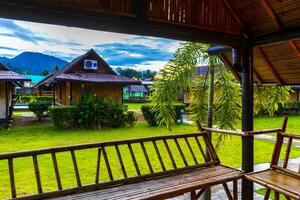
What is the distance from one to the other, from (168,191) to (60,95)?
58.5 ft

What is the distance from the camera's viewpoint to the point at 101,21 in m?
2.70

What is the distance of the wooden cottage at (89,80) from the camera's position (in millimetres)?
16231

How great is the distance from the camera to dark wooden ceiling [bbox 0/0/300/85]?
8.22 ft

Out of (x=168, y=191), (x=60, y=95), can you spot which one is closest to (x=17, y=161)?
(x=168, y=191)

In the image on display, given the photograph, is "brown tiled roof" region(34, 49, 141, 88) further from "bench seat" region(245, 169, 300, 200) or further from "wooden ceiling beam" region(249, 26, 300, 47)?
"bench seat" region(245, 169, 300, 200)

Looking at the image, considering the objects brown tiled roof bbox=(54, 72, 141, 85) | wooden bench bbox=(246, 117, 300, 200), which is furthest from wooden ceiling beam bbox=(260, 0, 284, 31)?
brown tiled roof bbox=(54, 72, 141, 85)

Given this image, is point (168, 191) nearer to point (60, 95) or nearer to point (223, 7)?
point (223, 7)

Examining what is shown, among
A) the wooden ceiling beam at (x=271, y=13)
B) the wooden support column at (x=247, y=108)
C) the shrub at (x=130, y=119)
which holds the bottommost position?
the shrub at (x=130, y=119)

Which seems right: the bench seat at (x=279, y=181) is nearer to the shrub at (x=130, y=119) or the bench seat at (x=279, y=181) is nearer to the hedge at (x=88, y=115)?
the hedge at (x=88, y=115)

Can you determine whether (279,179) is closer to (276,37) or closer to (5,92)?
A: (276,37)

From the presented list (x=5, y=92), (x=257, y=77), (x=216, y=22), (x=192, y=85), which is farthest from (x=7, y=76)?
(x=216, y=22)

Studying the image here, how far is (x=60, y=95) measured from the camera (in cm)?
1944

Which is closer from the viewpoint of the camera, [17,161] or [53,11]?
[53,11]

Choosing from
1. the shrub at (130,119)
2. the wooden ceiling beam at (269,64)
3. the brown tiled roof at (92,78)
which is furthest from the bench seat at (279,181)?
the brown tiled roof at (92,78)
